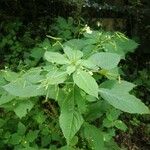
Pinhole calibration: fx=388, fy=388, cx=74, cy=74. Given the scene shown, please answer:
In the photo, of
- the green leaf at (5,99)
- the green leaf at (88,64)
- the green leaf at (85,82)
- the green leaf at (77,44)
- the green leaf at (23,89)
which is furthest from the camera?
the green leaf at (77,44)

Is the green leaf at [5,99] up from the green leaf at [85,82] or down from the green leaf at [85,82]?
down

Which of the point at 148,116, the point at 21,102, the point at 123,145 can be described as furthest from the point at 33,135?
the point at 148,116

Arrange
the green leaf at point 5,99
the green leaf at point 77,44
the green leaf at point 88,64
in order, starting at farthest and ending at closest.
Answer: the green leaf at point 77,44, the green leaf at point 5,99, the green leaf at point 88,64

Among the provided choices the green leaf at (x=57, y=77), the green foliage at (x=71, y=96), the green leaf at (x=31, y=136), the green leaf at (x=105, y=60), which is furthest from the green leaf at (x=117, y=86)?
the green leaf at (x=31, y=136)

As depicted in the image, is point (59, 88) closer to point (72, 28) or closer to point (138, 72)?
point (72, 28)

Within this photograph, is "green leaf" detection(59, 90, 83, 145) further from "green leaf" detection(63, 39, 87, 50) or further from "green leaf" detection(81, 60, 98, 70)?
"green leaf" detection(63, 39, 87, 50)

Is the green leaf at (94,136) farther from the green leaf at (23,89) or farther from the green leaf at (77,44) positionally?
the green leaf at (77,44)

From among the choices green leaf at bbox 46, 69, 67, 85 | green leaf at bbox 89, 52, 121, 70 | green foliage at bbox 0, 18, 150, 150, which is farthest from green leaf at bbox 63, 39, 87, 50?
green leaf at bbox 46, 69, 67, 85
